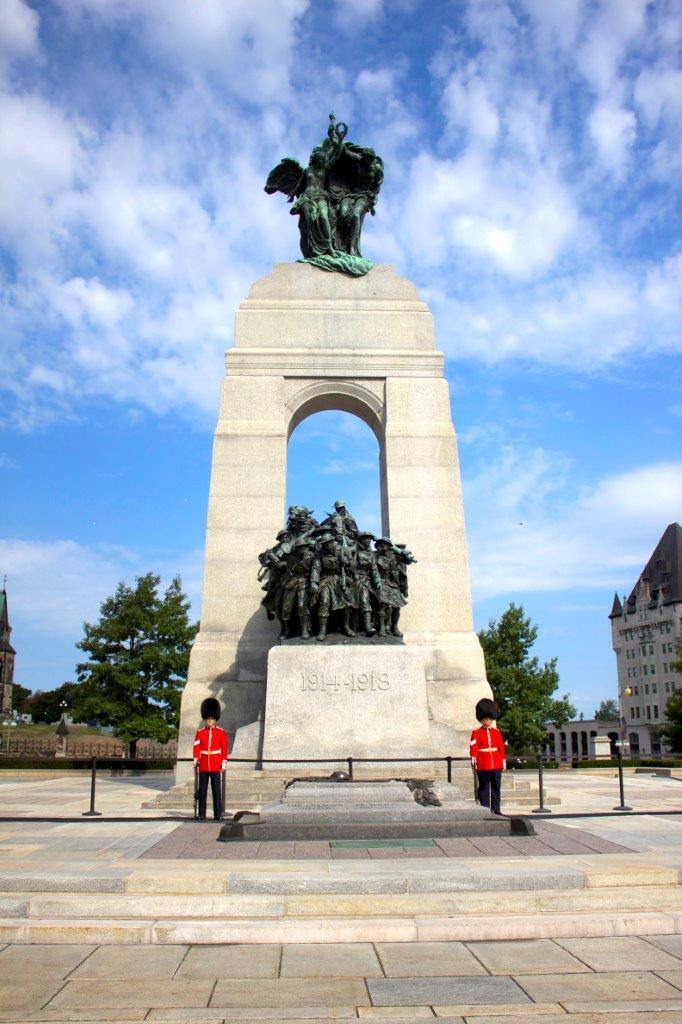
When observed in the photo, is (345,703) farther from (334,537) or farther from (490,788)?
(490,788)

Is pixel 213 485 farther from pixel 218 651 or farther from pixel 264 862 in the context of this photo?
pixel 264 862

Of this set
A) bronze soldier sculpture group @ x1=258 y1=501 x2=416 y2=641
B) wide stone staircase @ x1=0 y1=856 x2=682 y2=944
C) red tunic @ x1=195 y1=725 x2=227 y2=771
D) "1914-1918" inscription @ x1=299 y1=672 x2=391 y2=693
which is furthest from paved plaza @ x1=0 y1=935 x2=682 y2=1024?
bronze soldier sculpture group @ x1=258 y1=501 x2=416 y2=641

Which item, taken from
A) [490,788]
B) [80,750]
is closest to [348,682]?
[490,788]

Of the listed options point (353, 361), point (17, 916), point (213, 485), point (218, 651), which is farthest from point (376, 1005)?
point (353, 361)

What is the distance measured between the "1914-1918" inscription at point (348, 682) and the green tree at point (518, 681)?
25.3 meters

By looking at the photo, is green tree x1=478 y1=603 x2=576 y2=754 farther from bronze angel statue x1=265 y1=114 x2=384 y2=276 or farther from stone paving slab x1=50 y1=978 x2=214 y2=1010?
stone paving slab x1=50 y1=978 x2=214 y2=1010

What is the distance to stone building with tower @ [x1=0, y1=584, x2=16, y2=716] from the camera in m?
112

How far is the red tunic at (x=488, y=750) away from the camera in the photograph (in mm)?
11820

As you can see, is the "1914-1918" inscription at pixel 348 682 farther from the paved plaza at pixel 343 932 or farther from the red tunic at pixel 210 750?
the paved plaza at pixel 343 932

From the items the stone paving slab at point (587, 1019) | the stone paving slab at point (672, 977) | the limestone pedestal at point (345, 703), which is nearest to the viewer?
the stone paving slab at point (587, 1019)

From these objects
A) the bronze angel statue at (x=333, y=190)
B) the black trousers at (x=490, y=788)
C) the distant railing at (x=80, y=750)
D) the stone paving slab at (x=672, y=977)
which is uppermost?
the bronze angel statue at (x=333, y=190)

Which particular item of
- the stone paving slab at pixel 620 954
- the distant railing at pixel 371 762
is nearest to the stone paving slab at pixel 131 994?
the stone paving slab at pixel 620 954

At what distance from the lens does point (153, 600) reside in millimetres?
34688

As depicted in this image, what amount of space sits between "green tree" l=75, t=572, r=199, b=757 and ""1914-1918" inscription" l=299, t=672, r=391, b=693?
18.0m
